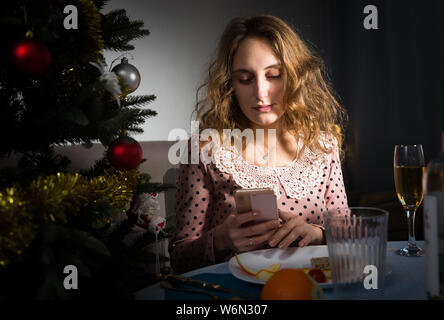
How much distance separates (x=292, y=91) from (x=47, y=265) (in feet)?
3.87

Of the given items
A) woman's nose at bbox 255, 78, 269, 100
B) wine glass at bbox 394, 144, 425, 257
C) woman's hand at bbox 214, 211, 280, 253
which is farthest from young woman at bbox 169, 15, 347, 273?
wine glass at bbox 394, 144, 425, 257

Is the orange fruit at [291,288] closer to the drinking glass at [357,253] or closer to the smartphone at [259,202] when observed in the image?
the drinking glass at [357,253]

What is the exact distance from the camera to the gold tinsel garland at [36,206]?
0.62 m

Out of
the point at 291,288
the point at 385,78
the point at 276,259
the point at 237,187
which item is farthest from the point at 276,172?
the point at 385,78

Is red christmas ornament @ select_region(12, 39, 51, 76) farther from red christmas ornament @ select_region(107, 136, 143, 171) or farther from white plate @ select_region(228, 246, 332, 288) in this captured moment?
white plate @ select_region(228, 246, 332, 288)

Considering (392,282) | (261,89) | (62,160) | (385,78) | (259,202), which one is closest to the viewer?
(392,282)

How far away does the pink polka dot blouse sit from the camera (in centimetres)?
146

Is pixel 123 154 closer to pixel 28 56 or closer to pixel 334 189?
pixel 28 56

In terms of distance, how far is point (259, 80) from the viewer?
56.5 inches

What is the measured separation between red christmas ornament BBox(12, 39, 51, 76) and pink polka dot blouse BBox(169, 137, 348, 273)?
87 centimetres

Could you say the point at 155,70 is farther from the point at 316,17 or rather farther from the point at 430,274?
the point at 430,274

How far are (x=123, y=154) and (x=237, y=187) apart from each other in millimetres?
707

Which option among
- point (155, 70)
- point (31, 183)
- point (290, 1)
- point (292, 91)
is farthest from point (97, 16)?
point (290, 1)

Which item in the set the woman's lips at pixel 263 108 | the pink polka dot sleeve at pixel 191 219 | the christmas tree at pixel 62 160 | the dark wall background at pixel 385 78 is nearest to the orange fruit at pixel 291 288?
the christmas tree at pixel 62 160
